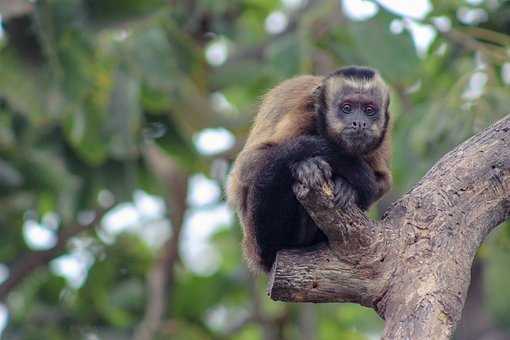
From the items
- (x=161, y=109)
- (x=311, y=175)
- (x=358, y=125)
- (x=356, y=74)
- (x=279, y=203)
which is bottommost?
(x=161, y=109)

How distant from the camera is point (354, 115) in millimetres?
5395

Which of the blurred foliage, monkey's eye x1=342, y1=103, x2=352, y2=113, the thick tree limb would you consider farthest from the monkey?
the blurred foliage

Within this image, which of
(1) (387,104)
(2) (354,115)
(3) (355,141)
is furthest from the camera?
(1) (387,104)

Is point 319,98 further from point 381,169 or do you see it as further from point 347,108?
point 381,169

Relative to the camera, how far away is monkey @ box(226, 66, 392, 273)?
491 centimetres

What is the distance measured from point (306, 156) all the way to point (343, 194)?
306 millimetres

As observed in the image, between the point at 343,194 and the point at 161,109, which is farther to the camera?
the point at 161,109

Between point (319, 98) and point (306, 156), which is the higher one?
point (306, 156)

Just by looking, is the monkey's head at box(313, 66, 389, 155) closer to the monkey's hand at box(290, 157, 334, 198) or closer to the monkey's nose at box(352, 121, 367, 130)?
the monkey's nose at box(352, 121, 367, 130)

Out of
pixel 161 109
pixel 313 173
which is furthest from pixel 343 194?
pixel 161 109

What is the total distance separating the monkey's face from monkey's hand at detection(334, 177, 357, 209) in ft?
1.28

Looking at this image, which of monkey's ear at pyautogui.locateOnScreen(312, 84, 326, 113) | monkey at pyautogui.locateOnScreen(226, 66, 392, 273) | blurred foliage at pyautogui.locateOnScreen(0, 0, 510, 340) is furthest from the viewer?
blurred foliage at pyautogui.locateOnScreen(0, 0, 510, 340)

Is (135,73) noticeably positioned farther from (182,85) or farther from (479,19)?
(479,19)

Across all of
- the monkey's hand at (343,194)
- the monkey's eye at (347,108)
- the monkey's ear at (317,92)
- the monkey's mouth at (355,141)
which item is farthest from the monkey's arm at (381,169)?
the monkey's hand at (343,194)
